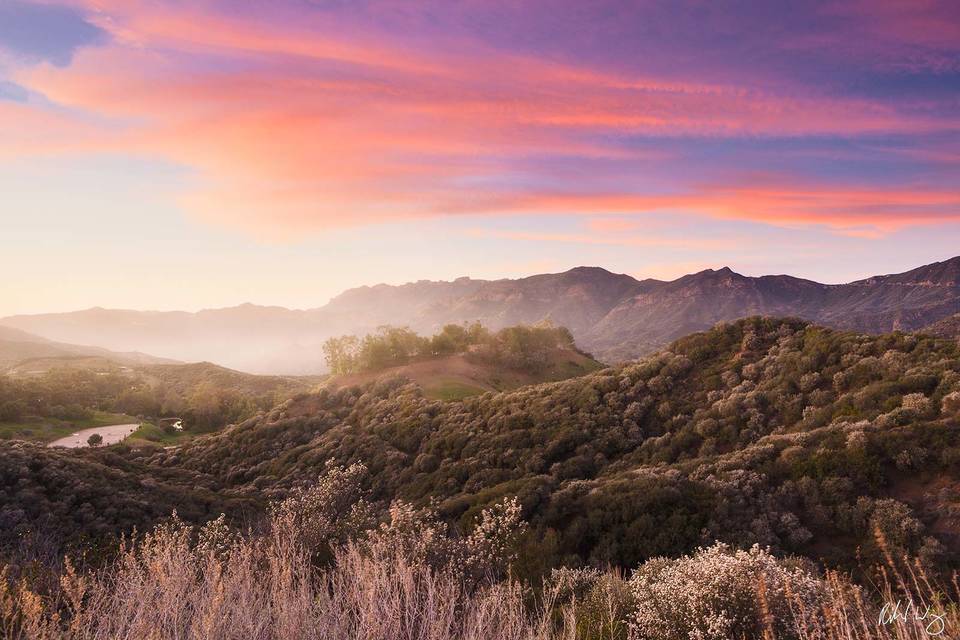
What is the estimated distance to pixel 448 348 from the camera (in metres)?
76.6

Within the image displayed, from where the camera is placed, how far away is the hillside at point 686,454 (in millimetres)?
15195

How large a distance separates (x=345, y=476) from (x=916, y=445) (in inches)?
907

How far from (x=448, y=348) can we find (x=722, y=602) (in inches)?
2730

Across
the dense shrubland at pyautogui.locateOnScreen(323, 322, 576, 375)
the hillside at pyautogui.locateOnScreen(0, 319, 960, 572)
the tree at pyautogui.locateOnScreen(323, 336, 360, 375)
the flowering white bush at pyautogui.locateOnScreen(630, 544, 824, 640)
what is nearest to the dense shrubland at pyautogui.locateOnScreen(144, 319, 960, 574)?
the hillside at pyautogui.locateOnScreen(0, 319, 960, 572)

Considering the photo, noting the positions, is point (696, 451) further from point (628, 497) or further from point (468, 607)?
point (468, 607)

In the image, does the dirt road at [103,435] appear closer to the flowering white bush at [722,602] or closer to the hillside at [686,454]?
the hillside at [686,454]

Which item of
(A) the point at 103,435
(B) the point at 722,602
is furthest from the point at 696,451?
(A) the point at 103,435

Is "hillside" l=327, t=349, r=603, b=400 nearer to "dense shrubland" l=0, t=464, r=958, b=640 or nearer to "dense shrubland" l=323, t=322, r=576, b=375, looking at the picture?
"dense shrubland" l=323, t=322, r=576, b=375

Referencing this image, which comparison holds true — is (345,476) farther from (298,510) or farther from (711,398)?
(711,398)

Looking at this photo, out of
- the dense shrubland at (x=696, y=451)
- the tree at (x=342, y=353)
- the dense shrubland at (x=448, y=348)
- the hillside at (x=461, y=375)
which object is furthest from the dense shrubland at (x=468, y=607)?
the tree at (x=342, y=353)

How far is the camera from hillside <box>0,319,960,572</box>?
598 inches

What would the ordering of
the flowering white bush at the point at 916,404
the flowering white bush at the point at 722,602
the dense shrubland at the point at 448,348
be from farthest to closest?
the dense shrubland at the point at 448,348 < the flowering white bush at the point at 916,404 < the flowering white bush at the point at 722,602

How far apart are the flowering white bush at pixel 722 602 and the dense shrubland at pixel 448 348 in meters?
62.5

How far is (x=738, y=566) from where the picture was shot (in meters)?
8.30
